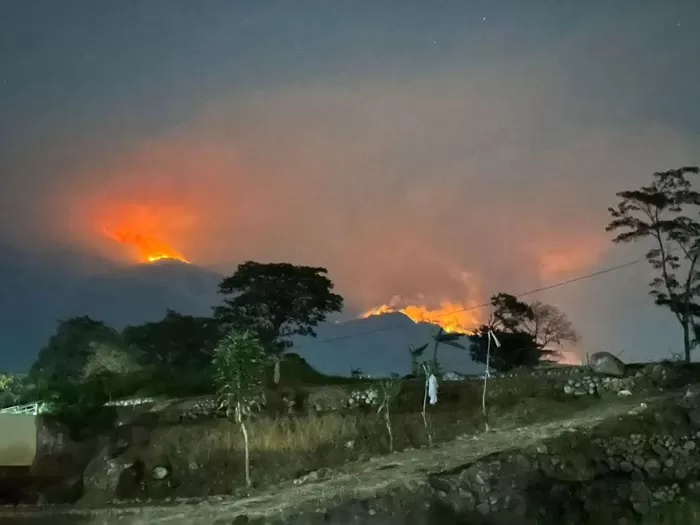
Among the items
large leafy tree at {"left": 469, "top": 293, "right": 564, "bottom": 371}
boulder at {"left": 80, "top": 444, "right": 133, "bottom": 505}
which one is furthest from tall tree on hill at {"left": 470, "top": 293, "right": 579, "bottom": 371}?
boulder at {"left": 80, "top": 444, "right": 133, "bottom": 505}

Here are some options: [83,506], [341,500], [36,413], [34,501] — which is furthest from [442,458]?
[36,413]

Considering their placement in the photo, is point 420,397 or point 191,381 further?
point 191,381

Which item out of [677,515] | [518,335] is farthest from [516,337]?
[677,515]

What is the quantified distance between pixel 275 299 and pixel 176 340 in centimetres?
475

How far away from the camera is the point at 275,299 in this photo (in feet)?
110

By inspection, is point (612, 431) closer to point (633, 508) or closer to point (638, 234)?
point (633, 508)

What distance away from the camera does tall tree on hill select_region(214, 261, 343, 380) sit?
33.3 meters

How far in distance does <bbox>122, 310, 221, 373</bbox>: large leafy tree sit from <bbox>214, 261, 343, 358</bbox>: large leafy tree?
3.46 ft

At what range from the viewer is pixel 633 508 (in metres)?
15.0

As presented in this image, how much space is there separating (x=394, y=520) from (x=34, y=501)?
37.0 feet

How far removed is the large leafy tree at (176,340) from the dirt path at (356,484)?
44.3 ft

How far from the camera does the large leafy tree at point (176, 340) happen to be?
31.8 m

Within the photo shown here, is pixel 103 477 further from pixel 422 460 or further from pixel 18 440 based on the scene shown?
pixel 422 460

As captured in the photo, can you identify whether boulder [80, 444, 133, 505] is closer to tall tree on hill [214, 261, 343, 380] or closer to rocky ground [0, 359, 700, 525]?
rocky ground [0, 359, 700, 525]
